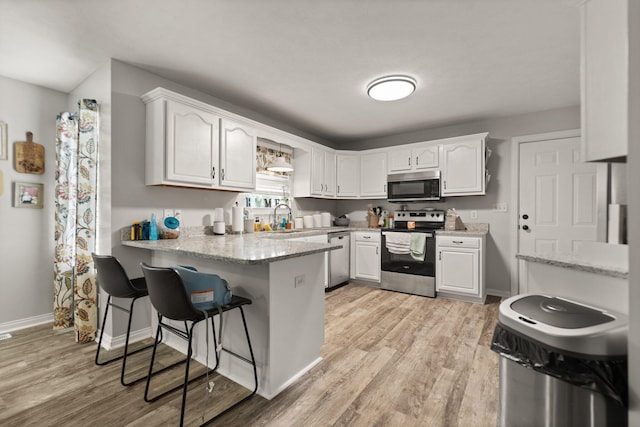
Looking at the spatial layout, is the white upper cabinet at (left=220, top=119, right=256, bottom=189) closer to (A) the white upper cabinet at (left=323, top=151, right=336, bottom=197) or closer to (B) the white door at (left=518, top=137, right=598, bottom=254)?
(A) the white upper cabinet at (left=323, top=151, right=336, bottom=197)

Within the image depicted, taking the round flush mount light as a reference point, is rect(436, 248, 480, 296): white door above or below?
below

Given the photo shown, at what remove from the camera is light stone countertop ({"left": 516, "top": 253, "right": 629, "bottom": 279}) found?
1033 millimetres

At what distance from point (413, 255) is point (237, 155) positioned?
2572mm

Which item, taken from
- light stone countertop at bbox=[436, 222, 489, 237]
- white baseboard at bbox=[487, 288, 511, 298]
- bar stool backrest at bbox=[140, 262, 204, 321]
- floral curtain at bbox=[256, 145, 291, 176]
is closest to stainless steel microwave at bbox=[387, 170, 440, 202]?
light stone countertop at bbox=[436, 222, 489, 237]

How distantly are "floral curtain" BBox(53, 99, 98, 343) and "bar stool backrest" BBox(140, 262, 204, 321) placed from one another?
1.49 m

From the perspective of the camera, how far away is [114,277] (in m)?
1.90

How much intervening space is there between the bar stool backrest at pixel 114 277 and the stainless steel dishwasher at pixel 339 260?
2.50 meters

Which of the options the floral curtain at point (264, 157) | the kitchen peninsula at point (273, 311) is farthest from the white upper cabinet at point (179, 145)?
the floral curtain at point (264, 157)

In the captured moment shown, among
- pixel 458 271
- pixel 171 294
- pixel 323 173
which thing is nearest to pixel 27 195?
pixel 171 294

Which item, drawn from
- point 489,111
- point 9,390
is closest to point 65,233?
point 9,390

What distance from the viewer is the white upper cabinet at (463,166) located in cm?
368

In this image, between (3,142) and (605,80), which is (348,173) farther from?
(3,142)

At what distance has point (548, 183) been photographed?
3.58m

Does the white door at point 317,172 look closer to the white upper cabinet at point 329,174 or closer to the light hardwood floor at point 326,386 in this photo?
the white upper cabinet at point 329,174
